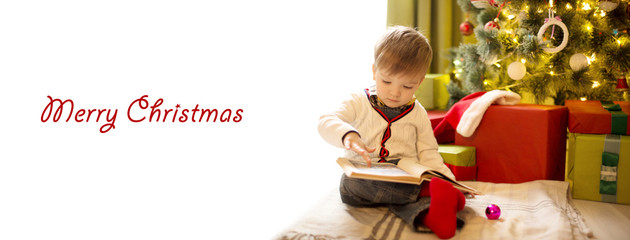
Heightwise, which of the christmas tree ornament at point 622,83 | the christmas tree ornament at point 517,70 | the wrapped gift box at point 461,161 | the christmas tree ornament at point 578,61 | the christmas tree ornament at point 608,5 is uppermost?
the christmas tree ornament at point 608,5

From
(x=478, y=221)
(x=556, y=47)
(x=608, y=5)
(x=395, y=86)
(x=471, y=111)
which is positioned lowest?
(x=478, y=221)

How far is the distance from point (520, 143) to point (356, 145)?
775 mm

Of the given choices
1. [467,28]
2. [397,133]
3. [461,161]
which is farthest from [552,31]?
[397,133]

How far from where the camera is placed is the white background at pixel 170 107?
159 cm

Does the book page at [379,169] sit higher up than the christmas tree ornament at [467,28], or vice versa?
the christmas tree ornament at [467,28]

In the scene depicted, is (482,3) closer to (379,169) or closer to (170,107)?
(379,169)

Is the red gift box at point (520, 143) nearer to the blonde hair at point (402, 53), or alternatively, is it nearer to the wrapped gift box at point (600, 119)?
the wrapped gift box at point (600, 119)

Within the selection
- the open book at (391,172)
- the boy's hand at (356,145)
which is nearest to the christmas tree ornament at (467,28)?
the open book at (391,172)

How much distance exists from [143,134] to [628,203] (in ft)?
5.49

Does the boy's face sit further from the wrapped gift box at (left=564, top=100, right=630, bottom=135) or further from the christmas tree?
the christmas tree

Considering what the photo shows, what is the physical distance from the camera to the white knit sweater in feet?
4.81

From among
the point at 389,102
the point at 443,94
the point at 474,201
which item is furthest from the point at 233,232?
the point at 443,94

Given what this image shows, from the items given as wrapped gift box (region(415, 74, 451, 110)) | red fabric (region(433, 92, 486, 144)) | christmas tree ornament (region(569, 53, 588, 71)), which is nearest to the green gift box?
wrapped gift box (region(415, 74, 451, 110))

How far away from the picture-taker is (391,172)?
1.28 meters
